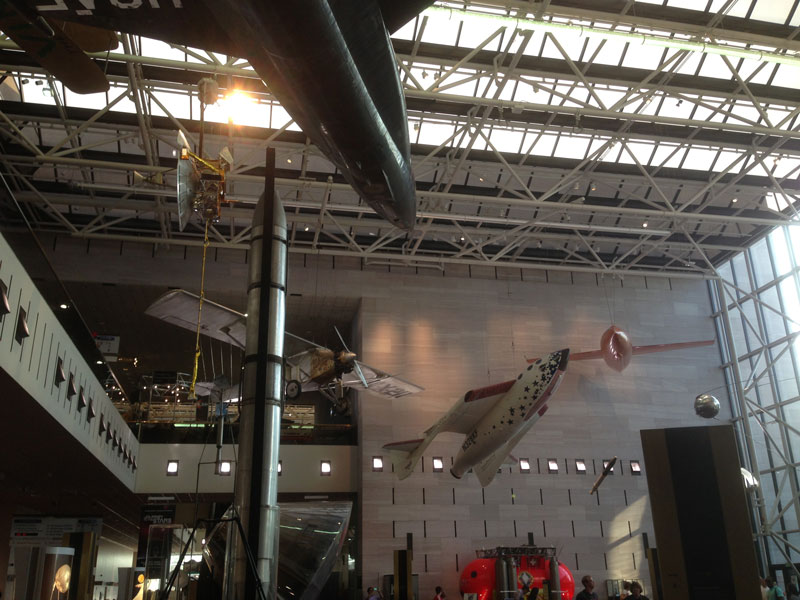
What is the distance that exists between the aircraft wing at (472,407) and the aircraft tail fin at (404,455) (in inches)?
38.2

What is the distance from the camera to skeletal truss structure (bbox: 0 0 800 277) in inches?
605

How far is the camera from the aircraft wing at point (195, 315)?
1505 cm

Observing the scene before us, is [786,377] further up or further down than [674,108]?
further down

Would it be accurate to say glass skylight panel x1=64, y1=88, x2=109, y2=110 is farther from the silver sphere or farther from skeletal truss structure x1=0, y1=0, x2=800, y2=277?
the silver sphere

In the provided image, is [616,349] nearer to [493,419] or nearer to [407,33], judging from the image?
[493,419]

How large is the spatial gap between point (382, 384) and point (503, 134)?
838cm

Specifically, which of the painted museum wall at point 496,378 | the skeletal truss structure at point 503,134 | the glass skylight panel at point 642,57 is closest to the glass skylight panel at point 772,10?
the skeletal truss structure at point 503,134

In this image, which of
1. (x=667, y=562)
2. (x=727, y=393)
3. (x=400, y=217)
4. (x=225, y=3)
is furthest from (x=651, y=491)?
(x=727, y=393)

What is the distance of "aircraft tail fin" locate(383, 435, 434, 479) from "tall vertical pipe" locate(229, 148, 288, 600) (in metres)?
9.58

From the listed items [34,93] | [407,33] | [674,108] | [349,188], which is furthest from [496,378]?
[34,93]

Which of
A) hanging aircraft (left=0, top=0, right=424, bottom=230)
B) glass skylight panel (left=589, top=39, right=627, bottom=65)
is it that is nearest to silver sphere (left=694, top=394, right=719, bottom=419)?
glass skylight panel (left=589, top=39, right=627, bottom=65)

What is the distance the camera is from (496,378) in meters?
23.9

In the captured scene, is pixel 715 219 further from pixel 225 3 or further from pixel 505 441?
pixel 225 3

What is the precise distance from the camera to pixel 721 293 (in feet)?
85.1
